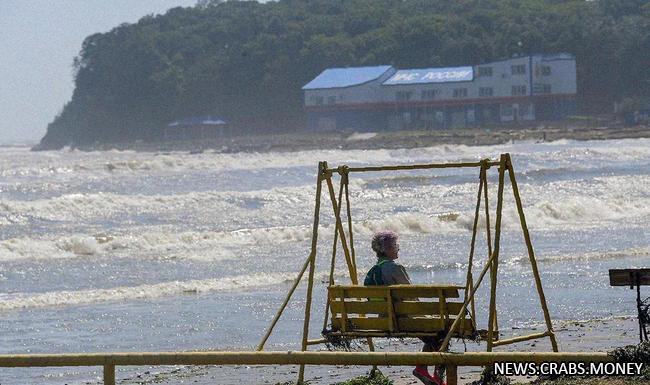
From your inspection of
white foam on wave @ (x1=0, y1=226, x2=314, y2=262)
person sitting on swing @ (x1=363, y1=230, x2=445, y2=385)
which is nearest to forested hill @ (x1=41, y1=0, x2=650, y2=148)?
white foam on wave @ (x1=0, y1=226, x2=314, y2=262)

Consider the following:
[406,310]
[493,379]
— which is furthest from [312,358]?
[493,379]

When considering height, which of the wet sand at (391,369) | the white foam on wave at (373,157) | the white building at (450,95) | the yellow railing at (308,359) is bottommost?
the white foam on wave at (373,157)

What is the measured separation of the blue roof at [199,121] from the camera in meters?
136

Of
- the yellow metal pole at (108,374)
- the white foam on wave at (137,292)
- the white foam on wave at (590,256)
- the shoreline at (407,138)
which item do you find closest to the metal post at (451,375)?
the yellow metal pole at (108,374)

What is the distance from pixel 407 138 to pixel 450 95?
14.4 metres

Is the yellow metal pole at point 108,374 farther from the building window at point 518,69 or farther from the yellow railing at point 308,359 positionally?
the building window at point 518,69

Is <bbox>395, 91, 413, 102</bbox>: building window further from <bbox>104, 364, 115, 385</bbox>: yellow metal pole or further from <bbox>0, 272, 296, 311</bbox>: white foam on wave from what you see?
<bbox>104, 364, 115, 385</bbox>: yellow metal pole

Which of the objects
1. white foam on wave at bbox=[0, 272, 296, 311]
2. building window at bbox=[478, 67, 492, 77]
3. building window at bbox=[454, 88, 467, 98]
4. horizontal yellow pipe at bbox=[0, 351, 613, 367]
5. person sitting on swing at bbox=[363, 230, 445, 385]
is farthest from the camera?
building window at bbox=[454, 88, 467, 98]

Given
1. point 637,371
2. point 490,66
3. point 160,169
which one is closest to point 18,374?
point 637,371

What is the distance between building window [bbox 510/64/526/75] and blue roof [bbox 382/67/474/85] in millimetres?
3462

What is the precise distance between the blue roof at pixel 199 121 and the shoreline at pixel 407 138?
1004 centimetres

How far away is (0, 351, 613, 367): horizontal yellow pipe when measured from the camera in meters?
8.36

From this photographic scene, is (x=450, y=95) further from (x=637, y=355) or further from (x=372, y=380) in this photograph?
(x=637, y=355)

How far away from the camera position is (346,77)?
394 feet
